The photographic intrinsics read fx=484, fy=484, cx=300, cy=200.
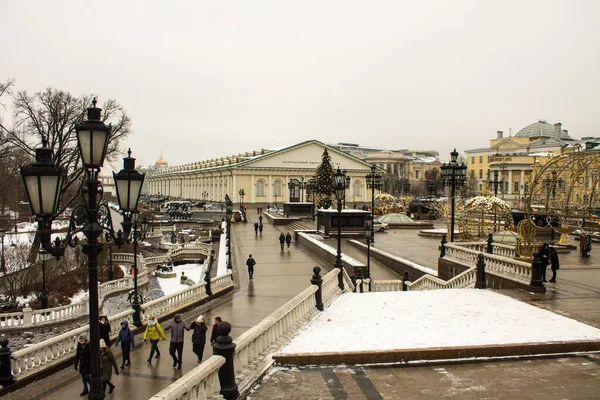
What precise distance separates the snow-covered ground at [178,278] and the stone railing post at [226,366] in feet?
79.1

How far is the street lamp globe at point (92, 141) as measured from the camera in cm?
584

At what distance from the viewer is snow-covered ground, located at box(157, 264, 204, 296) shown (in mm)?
32594

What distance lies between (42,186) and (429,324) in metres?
7.66

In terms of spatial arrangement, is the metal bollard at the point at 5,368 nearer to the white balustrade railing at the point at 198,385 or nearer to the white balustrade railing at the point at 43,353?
the white balustrade railing at the point at 43,353

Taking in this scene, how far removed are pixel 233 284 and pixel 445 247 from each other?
8240 millimetres

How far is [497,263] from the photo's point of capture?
14.6m

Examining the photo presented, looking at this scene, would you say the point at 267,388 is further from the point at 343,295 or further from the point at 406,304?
the point at 343,295

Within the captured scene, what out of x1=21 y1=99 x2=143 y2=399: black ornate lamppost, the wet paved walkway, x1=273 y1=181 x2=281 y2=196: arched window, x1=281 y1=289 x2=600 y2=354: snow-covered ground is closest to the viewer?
x1=21 y1=99 x2=143 y2=399: black ornate lamppost

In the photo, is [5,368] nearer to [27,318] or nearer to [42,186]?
[42,186]

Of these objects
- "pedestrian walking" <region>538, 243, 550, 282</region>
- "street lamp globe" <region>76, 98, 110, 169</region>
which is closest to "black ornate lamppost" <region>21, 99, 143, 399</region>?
"street lamp globe" <region>76, 98, 110, 169</region>

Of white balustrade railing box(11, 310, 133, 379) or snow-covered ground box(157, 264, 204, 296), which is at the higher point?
white balustrade railing box(11, 310, 133, 379)

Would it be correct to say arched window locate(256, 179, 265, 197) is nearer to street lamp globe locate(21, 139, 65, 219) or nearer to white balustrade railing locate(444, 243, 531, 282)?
white balustrade railing locate(444, 243, 531, 282)

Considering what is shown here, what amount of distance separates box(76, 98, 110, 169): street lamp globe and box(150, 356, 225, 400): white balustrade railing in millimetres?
2729

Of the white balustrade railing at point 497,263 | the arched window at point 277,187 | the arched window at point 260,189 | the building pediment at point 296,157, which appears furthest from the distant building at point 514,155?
the white balustrade railing at point 497,263
